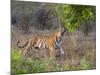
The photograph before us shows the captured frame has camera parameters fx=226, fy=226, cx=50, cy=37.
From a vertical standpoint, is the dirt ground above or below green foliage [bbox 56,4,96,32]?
below

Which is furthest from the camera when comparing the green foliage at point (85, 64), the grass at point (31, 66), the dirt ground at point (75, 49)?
the green foliage at point (85, 64)

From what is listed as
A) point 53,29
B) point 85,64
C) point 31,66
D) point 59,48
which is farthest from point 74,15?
point 31,66

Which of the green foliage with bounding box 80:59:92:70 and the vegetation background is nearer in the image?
the vegetation background

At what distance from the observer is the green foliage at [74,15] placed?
2504 millimetres

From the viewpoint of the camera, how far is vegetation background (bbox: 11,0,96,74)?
233 centimetres

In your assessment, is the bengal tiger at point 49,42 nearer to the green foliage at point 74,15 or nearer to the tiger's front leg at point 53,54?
the tiger's front leg at point 53,54

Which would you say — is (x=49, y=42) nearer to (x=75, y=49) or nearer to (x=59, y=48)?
(x=59, y=48)

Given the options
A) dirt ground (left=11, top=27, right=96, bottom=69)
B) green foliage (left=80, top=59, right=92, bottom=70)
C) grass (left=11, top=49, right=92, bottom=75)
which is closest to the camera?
grass (left=11, top=49, right=92, bottom=75)

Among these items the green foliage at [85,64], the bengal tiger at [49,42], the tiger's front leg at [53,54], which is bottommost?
the green foliage at [85,64]

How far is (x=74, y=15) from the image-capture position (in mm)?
2564

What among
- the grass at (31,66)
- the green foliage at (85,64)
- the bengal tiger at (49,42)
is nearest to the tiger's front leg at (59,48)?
the bengal tiger at (49,42)

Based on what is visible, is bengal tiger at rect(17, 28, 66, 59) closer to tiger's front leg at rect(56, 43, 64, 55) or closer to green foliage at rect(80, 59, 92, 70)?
tiger's front leg at rect(56, 43, 64, 55)

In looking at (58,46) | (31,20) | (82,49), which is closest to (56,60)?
(58,46)

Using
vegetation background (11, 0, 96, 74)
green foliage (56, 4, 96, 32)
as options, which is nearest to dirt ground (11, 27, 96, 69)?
vegetation background (11, 0, 96, 74)
